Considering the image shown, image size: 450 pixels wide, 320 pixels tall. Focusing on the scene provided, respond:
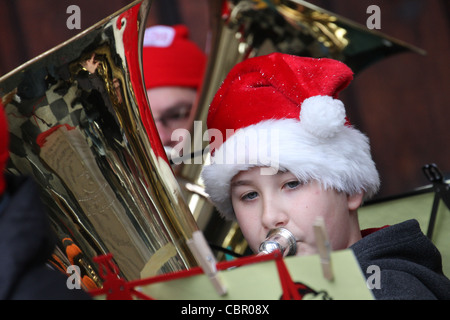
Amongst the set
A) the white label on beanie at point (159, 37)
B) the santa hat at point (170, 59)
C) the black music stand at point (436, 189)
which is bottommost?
the black music stand at point (436, 189)

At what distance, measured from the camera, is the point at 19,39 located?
213 cm

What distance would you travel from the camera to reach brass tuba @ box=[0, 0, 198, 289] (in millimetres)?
898

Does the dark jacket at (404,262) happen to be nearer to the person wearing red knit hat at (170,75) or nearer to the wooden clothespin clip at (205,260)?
the wooden clothespin clip at (205,260)

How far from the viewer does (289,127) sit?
1.01 metres

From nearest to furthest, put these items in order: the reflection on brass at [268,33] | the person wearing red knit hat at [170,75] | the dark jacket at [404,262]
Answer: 1. the dark jacket at [404,262]
2. the reflection on brass at [268,33]
3. the person wearing red knit hat at [170,75]

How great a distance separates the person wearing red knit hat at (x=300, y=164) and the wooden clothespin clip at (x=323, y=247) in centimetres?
28

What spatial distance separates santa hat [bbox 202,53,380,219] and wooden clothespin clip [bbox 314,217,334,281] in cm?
35

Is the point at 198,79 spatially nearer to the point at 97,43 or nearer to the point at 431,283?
the point at 97,43

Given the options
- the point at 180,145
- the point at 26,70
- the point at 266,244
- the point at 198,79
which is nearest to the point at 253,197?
the point at 266,244

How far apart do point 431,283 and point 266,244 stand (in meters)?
0.21

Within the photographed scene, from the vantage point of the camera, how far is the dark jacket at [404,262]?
829mm

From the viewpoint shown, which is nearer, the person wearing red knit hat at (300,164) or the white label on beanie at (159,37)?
the person wearing red knit hat at (300,164)

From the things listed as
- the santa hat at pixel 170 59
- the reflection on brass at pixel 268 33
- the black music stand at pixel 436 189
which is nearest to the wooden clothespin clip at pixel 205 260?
the black music stand at pixel 436 189
